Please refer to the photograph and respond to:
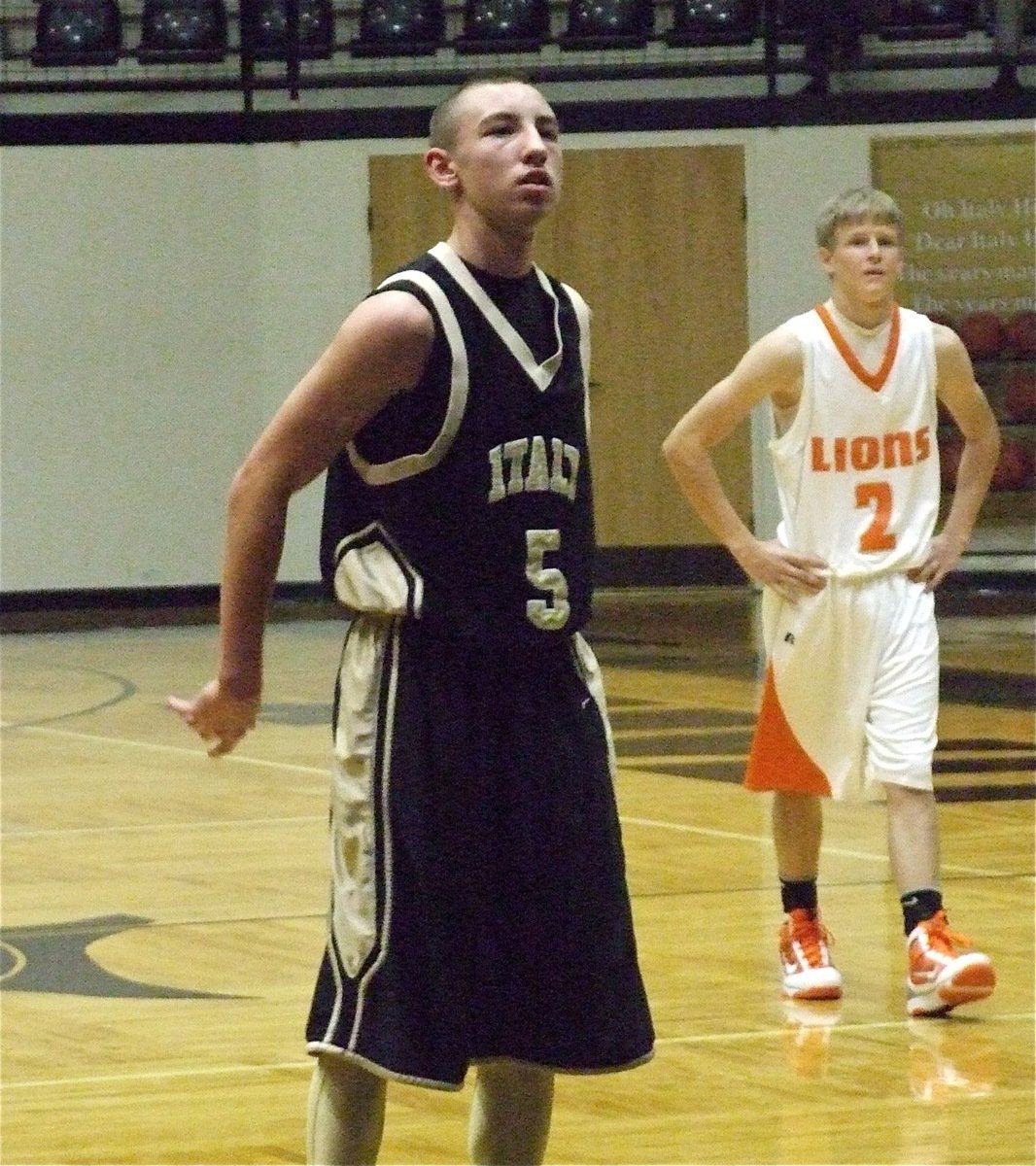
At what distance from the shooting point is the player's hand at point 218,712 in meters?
3.01

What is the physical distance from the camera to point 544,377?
3.12m

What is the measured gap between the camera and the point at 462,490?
305 cm

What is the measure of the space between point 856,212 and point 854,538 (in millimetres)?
643

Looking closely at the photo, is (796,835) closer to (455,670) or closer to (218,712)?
(455,670)

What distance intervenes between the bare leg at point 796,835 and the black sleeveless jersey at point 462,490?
2.34m

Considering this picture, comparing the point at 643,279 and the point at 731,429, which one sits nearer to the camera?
the point at 731,429

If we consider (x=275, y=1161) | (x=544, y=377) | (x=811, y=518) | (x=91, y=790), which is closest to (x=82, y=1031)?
(x=275, y=1161)

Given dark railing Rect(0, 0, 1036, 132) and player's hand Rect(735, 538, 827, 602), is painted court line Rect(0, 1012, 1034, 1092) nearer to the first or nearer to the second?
player's hand Rect(735, 538, 827, 602)

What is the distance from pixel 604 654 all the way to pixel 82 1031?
7.95 metres

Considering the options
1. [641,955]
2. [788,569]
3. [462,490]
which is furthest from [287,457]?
[641,955]

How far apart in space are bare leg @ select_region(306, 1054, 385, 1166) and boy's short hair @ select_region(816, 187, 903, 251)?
257 centimetres

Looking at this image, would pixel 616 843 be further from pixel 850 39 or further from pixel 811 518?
pixel 850 39

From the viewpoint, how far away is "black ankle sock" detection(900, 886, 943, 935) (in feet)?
16.7

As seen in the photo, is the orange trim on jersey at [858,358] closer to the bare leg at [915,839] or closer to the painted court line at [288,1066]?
the bare leg at [915,839]
